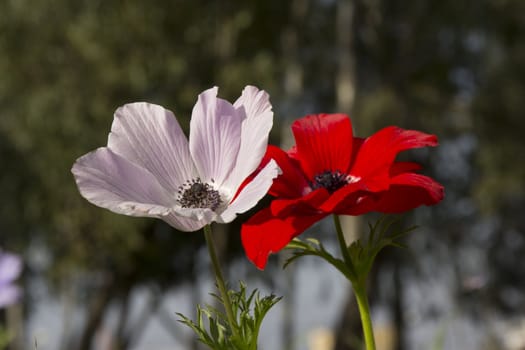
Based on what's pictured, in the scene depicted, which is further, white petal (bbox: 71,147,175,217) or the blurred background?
the blurred background

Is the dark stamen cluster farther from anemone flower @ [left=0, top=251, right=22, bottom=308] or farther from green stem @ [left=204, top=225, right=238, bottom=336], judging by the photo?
anemone flower @ [left=0, top=251, right=22, bottom=308]

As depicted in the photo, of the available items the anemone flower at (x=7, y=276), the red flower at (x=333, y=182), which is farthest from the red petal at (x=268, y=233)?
the anemone flower at (x=7, y=276)

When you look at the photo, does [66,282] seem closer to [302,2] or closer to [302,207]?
[302,2]

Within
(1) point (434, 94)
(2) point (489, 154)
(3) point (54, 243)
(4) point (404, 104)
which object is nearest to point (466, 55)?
(1) point (434, 94)

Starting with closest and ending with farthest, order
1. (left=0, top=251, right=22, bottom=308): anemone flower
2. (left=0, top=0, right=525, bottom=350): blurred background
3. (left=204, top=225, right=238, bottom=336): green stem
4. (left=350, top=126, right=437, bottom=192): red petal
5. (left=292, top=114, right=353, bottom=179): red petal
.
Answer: (left=204, top=225, right=238, bottom=336): green stem → (left=350, top=126, right=437, bottom=192): red petal → (left=292, top=114, right=353, bottom=179): red petal → (left=0, top=251, right=22, bottom=308): anemone flower → (left=0, top=0, right=525, bottom=350): blurred background

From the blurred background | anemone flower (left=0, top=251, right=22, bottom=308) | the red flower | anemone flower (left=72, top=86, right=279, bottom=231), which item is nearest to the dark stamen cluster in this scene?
the red flower

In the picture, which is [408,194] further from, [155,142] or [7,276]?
[7,276]
